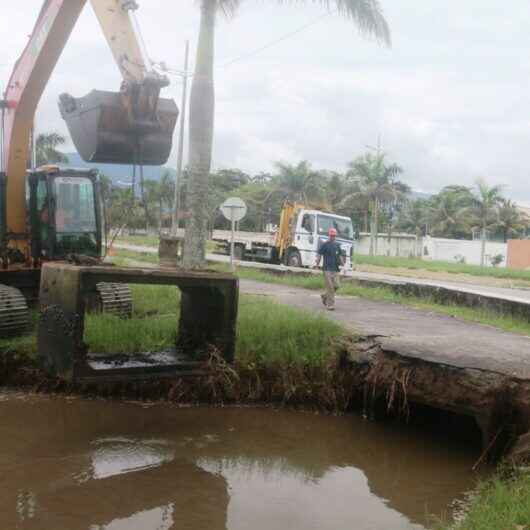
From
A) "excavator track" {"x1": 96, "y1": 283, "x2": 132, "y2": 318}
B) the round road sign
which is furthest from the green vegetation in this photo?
"excavator track" {"x1": 96, "y1": 283, "x2": 132, "y2": 318}

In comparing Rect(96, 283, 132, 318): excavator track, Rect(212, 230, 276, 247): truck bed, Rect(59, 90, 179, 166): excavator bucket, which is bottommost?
Rect(96, 283, 132, 318): excavator track

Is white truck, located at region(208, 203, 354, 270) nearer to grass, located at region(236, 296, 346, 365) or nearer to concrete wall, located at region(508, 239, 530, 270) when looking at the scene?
grass, located at region(236, 296, 346, 365)

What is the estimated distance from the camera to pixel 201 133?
1423 centimetres

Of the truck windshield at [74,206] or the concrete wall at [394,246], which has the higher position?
the truck windshield at [74,206]

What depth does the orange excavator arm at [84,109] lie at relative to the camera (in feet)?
23.2

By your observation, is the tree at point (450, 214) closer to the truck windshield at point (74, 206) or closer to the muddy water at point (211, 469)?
the truck windshield at point (74, 206)

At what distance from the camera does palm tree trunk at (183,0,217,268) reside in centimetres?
1416

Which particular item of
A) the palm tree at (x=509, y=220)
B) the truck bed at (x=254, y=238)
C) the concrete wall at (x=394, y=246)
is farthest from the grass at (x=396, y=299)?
the palm tree at (x=509, y=220)

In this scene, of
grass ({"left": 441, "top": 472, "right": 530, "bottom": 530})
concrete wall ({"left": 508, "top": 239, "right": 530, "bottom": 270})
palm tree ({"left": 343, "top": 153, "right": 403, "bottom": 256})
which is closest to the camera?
grass ({"left": 441, "top": 472, "right": 530, "bottom": 530})

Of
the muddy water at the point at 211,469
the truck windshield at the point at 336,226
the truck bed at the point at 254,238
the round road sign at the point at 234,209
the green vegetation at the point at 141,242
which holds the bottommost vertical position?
the muddy water at the point at 211,469

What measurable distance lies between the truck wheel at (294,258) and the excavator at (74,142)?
16.0 meters

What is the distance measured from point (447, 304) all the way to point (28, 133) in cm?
811

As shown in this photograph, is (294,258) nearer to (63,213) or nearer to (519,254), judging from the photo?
(63,213)

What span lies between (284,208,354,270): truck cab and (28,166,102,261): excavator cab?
15239 millimetres
